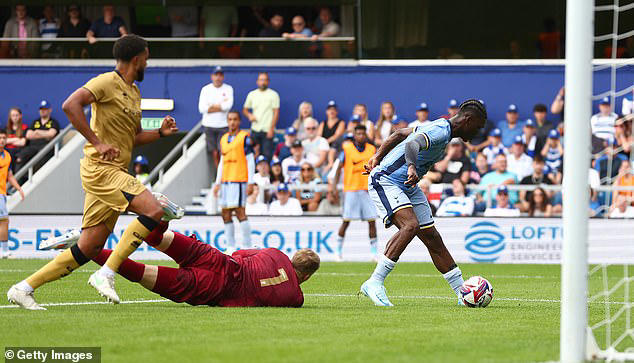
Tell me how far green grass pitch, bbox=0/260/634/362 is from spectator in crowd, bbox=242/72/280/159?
1325 cm

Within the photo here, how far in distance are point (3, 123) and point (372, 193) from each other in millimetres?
18857

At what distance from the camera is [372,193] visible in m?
11.4

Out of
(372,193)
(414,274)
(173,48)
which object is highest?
(173,48)

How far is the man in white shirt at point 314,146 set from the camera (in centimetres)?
2459

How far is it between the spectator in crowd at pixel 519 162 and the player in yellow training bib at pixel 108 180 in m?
15.2

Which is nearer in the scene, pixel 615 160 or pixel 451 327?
pixel 451 327

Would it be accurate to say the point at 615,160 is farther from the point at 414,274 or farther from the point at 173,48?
the point at 173,48

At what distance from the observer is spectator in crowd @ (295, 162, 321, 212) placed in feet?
76.5

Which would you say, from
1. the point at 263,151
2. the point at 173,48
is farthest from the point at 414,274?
the point at 173,48

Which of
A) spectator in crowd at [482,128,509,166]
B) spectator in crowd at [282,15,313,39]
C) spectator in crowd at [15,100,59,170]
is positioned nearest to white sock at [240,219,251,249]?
spectator in crowd at [482,128,509,166]

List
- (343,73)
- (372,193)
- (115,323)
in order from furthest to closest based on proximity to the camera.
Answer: (343,73) < (372,193) < (115,323)

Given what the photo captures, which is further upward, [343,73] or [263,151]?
[343,73]

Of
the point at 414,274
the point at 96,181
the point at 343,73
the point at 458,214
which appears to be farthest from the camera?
the point at 343,73

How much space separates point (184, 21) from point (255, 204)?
269 inches
